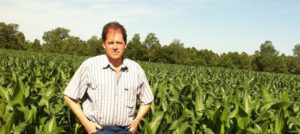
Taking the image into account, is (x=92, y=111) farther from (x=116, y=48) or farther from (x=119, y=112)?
(x=116, y=48)

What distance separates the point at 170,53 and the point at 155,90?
8544 cm

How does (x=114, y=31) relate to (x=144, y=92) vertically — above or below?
above

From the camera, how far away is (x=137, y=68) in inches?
147

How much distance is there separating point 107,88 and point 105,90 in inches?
1.0

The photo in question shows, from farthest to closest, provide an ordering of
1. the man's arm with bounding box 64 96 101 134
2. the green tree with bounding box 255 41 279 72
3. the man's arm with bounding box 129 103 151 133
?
the green tree with bounding box 255 41 279 72, the man's arm with bounding box 129 103 151 133, the man's arm with bounding box 64 96 101 134

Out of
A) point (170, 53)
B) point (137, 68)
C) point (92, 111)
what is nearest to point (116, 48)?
point (137, 68)

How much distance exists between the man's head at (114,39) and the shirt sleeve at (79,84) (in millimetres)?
280

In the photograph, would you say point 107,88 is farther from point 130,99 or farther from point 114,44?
point 114,44

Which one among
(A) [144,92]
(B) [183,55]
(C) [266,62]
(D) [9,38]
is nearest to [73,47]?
(D) [9,38]

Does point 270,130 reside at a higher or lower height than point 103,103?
lower

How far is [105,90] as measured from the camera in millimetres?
3545

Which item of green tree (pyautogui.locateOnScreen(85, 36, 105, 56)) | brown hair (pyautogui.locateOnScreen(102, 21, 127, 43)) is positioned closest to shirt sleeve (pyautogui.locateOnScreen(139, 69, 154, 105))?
brown hair (pyautogui.locateOnScreen(102, 21, 127, 43))

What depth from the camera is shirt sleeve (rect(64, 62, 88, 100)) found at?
11.8 feet

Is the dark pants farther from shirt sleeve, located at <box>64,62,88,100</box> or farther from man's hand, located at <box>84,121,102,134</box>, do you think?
shirt sleeve, located at <box>64,62,88,100</box>
